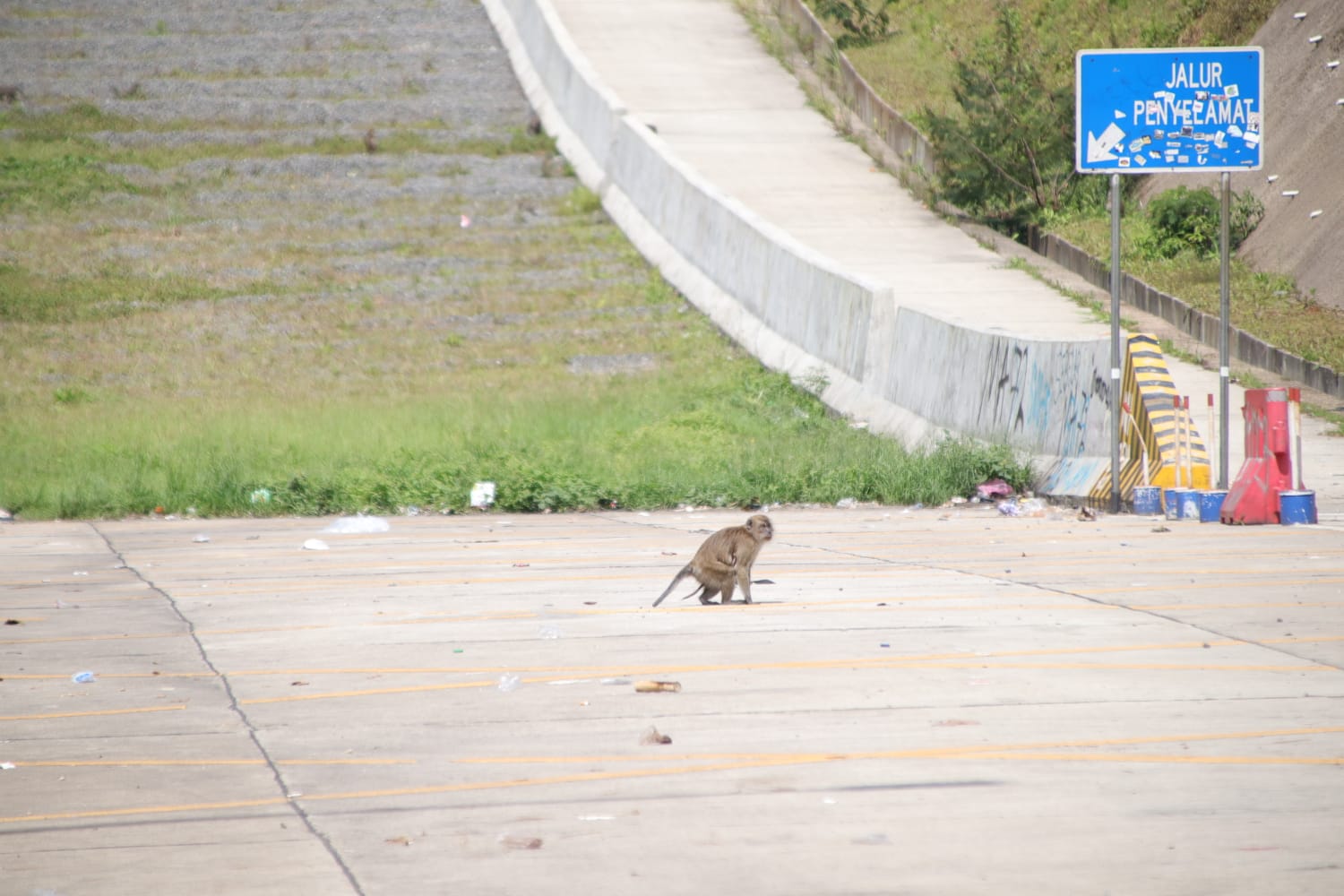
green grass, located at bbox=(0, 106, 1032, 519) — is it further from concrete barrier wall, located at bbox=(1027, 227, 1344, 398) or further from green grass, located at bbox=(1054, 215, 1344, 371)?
green grass, located at bbox=(1054, 215, 1344, 371)

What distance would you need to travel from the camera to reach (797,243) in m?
25.3

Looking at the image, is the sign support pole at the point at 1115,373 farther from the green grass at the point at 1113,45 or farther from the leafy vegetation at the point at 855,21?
the leafy vegetation at the point at 855,21

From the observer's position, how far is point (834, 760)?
6621mm

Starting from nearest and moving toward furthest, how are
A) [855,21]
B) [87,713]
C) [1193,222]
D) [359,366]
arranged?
[87,713] < [359,366] < [1193,222] < [855,21]

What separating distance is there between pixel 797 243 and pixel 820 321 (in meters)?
1.99

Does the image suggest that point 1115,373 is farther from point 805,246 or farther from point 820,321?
point 805,246

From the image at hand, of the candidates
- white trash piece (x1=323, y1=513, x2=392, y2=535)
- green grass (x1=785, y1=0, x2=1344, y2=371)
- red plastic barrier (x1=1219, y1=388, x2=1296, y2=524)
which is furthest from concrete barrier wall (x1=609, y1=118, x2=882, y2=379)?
white trash piece (x1=323, y1=513, x2=392, y2=535)

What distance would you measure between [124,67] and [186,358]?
587 inches

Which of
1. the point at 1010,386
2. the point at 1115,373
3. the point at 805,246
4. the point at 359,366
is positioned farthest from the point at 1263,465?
the point at 359,366

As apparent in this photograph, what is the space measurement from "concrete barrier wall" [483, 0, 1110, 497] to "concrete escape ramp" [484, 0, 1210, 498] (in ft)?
0.11

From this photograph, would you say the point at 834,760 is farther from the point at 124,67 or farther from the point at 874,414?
the point at 124,67

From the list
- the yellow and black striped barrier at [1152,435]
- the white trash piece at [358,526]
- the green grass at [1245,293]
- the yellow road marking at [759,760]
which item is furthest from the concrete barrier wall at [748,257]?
the yellow road marking at [759,760]

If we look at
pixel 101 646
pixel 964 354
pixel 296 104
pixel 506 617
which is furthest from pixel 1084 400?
pixel 296 104

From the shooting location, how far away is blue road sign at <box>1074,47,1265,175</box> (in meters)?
15.6
